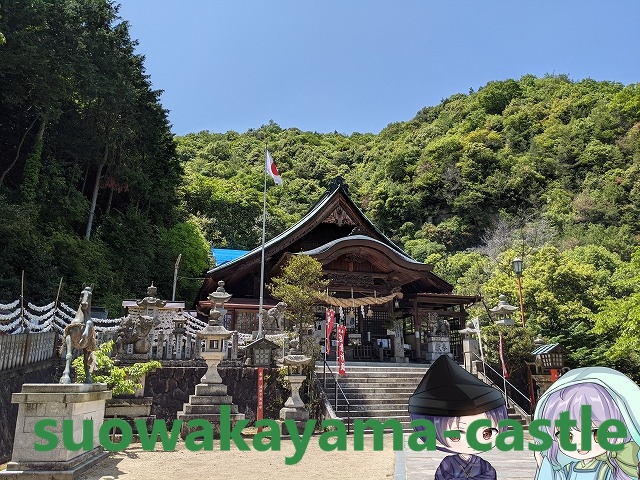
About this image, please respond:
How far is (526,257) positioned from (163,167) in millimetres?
24410

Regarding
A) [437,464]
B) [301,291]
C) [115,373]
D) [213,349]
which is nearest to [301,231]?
[301,291]

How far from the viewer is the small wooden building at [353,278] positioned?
19.2 meters

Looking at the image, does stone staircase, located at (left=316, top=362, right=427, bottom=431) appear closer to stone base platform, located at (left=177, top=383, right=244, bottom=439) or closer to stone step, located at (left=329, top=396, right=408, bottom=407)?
stone step, located at (left=329, top=396, right=408, bottom=407)

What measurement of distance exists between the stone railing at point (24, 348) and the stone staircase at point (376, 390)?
25.0ft

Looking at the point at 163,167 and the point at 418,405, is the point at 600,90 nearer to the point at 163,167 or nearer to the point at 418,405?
the point at 163,167

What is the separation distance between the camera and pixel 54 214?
23781 mm

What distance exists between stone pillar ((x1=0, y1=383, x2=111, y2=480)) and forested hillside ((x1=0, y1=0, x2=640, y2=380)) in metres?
12.3

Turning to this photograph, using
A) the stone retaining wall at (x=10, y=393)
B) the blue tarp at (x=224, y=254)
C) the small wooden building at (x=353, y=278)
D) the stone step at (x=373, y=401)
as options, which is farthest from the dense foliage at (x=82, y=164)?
the stone step at (x=373, y=401)

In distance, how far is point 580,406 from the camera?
296 cm

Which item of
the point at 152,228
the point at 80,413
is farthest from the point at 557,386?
the point at 152,228

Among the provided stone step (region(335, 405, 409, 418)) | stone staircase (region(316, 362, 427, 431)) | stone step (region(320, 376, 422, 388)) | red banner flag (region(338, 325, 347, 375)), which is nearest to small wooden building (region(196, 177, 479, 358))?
stone staircase (region(316, 362, 427, 431))

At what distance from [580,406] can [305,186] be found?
2105 inches

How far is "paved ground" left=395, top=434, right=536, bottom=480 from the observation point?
22.7ft

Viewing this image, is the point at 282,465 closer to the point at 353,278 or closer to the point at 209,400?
the point at 209,400
